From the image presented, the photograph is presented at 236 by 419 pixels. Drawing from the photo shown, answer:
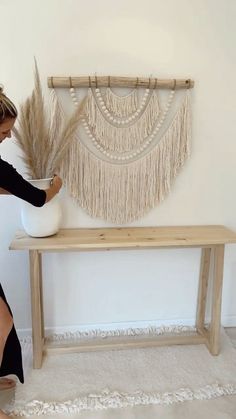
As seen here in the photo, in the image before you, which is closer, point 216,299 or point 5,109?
point 5,109

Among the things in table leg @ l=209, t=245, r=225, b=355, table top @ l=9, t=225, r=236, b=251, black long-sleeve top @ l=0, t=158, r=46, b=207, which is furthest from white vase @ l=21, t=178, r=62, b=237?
table leg @ l=209, t=245, r=225, b=355

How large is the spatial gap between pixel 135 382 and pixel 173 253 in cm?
80

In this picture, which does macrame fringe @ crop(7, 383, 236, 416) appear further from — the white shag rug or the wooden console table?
the wooden console table

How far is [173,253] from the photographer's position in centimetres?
227

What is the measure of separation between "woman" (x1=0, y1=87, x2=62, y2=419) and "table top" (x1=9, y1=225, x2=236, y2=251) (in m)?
0.25

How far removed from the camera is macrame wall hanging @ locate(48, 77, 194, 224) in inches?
78.5

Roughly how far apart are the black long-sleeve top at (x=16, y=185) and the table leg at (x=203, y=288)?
113 cm

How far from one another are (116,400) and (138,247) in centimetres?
74

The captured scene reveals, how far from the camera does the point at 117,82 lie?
76.9 inches

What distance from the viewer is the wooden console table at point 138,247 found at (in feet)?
6.01

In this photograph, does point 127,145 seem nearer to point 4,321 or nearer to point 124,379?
point 4,321

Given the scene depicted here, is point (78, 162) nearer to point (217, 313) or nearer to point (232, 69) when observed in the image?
point (232, 69)

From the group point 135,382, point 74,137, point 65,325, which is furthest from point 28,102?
point 135,382

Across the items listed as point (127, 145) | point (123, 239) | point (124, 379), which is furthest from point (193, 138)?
point (124, 379)
